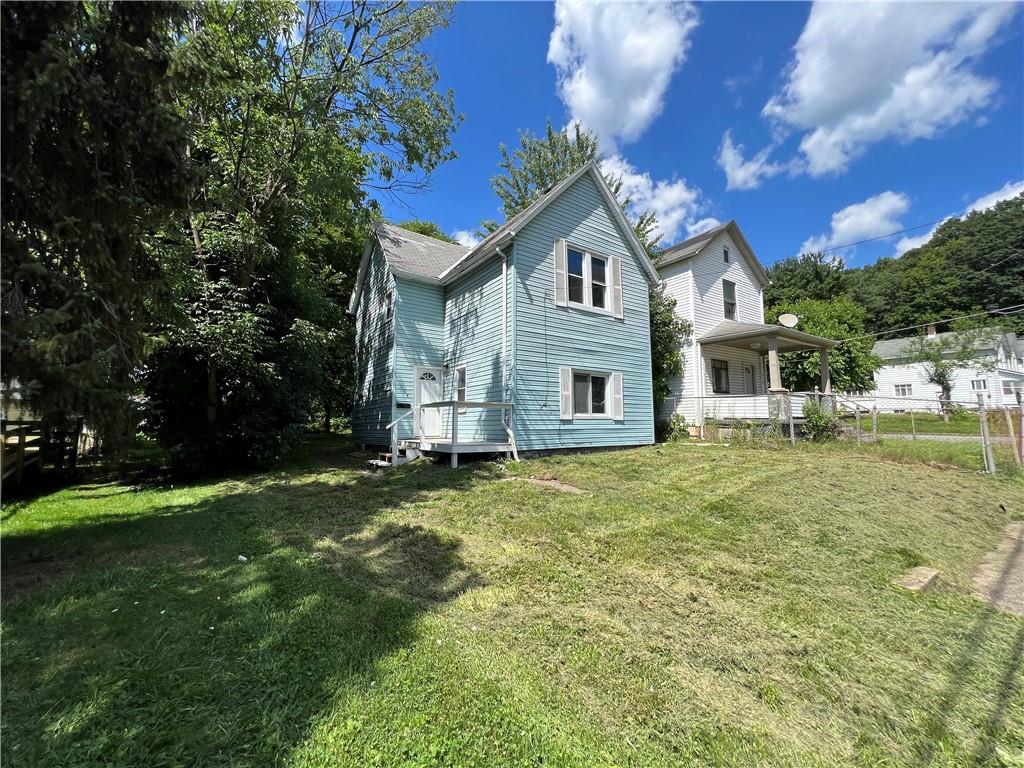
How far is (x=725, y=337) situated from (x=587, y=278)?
625 cm

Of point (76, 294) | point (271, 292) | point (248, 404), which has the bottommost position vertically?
point (248, 404)

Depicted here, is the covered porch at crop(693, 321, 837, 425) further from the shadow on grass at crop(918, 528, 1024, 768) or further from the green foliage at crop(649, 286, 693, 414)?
the shadow on grass at crop(918, 528, 1024, 768)

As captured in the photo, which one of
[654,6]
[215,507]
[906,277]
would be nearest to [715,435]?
[654,6]

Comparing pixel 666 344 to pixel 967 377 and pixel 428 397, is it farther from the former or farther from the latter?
pixel 967 377

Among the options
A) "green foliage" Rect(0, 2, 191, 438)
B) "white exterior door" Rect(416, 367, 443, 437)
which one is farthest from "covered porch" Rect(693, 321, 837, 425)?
"green foliage" Rect(0, 2, 191, 438)

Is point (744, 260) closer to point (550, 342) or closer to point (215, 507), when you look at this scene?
point (550, 342)

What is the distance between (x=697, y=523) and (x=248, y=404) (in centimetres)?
996

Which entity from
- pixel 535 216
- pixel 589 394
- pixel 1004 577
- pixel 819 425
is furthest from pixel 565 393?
pixel 1004 577

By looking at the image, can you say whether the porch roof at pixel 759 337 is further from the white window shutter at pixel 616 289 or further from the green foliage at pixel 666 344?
the white window shutter at pixel 616 289

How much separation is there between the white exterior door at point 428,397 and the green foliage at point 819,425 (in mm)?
10942

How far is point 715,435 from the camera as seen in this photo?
14117mm

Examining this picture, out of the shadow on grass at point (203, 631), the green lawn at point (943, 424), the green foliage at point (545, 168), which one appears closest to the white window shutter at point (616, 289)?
the green lawn at point (943, 424)

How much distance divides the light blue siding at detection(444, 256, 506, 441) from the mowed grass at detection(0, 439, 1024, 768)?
17.6 ft

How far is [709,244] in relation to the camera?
16.7 m
